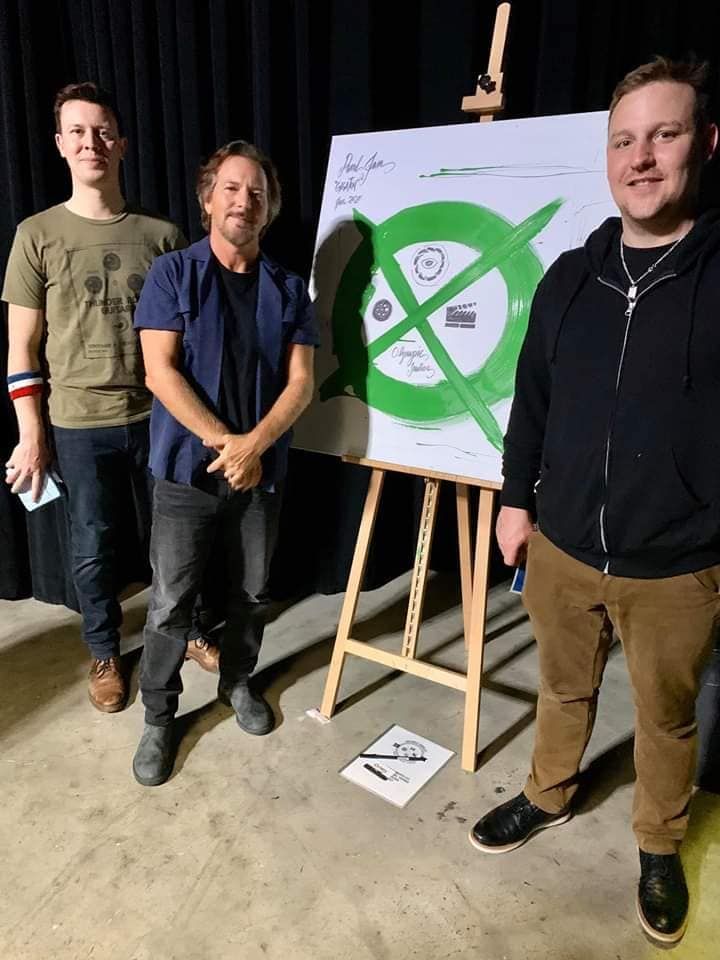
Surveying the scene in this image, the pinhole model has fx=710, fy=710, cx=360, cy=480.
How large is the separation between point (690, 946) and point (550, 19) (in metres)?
2.31

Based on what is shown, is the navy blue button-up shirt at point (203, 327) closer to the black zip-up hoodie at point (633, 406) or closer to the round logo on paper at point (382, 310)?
the round logo on paper at point (382, 310)

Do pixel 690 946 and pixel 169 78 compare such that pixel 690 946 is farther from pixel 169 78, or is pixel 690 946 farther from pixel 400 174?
pixel 169 78

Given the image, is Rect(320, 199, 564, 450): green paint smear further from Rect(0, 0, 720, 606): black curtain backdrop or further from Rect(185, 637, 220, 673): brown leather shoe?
Rect(185, 637, 220, 673): brown leather shoe

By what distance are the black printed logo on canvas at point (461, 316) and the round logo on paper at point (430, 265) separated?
0.27 ft

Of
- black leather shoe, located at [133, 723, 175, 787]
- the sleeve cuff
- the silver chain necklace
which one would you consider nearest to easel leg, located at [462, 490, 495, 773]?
the sleeve cuff

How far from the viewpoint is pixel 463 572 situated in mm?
1987

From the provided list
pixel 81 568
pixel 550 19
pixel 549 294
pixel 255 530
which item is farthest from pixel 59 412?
pixel 550 19

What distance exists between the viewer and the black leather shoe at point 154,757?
5.73ft

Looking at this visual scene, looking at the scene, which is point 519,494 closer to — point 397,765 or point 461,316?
point 461,316

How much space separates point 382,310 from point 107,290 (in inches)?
27.7

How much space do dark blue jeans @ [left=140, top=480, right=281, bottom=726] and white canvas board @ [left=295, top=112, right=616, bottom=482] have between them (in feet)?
1.06

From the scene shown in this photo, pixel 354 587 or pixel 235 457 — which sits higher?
pixel 235 457

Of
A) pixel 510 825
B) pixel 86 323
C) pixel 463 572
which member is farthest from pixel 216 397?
pixel 510 825

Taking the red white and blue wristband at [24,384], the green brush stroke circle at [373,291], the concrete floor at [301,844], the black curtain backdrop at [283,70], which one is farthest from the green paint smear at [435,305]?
the concrete floor at [301,844]
